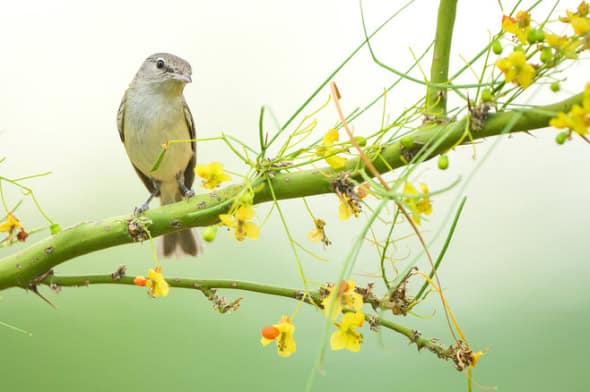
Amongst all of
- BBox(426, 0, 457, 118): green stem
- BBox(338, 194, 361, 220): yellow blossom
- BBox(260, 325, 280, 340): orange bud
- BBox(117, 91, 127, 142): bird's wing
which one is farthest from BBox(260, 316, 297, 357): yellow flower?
BBox(117, 91, 127, 142): bird's wing

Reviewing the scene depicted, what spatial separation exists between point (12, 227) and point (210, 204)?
54 cm

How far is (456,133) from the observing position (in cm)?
142

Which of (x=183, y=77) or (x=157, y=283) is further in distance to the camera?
(x=183, y=77)

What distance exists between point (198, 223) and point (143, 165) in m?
2.38

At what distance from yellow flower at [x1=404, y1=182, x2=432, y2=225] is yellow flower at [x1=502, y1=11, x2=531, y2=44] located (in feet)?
1.22

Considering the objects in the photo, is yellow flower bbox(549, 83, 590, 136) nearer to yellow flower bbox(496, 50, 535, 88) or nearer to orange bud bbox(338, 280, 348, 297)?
yellow flower bbox(496, 50, 535, 88)

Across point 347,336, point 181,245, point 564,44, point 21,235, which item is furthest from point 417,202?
point 181,245

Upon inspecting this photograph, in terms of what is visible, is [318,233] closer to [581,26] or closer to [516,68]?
[516,68]

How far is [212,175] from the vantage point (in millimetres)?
1491

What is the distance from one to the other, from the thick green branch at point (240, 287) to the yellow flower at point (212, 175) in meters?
0.29

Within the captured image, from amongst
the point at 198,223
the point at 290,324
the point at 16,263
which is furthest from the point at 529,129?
the point at 16,263

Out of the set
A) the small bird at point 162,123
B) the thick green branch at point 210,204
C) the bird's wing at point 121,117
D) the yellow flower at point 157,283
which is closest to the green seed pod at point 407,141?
the thick green branch at point 210,204

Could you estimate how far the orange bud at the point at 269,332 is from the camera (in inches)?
55.2

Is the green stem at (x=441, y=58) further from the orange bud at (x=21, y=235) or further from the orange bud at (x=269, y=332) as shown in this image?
the orange bud at (x=21, y=235)
